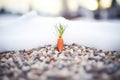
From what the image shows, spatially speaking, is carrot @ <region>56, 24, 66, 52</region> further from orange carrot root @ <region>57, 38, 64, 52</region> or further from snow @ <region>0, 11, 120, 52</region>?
snow @ <region>0, 11, 120, 52</region>

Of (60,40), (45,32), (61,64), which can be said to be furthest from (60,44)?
(61,64)

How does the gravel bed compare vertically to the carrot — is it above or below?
below

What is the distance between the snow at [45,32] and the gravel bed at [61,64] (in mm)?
120

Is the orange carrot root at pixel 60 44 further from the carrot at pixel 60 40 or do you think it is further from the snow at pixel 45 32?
the snow at pixel 45 32

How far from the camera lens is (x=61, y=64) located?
119 inches

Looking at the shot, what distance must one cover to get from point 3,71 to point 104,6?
196cm

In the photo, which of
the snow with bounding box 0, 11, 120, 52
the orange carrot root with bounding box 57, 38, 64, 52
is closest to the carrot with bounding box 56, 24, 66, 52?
the orange carrot root with bounding box 57, 38, 64, 52

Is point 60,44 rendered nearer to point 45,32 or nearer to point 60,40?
point 60,40

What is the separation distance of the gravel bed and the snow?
12 centimetres

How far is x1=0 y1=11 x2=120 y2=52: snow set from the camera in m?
A: 3.69

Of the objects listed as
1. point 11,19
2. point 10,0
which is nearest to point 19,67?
point 11,19

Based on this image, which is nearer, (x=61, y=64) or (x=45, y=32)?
(x=61, y=64)

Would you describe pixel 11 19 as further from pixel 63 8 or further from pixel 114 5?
pixel 114 5

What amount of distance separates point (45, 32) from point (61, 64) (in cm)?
96
